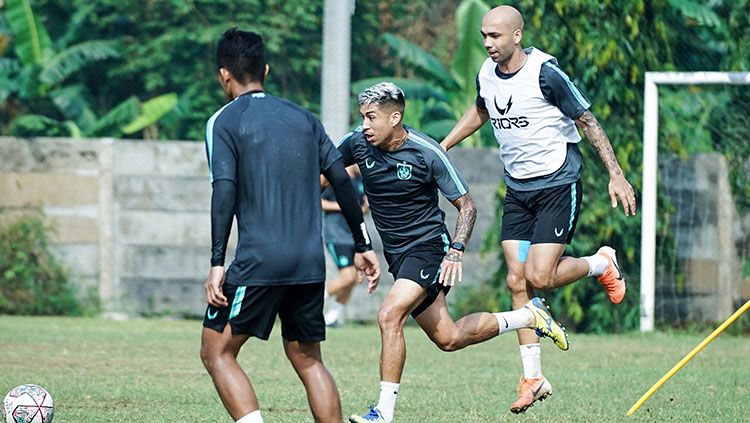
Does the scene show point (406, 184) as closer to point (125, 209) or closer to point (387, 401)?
point (387, 401)

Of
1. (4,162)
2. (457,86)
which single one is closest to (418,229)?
(4,162)

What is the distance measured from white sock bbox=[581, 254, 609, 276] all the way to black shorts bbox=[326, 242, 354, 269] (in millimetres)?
5684

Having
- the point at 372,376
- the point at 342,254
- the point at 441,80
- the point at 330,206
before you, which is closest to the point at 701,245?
the point at 342,254

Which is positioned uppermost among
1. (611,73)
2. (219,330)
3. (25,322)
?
(611,73)

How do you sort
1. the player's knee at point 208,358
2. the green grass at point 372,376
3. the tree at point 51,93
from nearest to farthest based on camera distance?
the player's knee at point 208,358
the green grass at point 372,376
the tree at point 51,93

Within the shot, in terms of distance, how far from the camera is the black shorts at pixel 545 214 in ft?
27.8

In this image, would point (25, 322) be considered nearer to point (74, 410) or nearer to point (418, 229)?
point (74, 410)

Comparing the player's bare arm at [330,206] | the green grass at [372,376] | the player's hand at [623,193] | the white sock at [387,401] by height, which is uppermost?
the player's hand at [623,193]

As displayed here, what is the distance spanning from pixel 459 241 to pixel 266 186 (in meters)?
1.82

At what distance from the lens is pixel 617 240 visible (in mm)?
14469

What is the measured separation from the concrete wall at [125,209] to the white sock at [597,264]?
6678 mm

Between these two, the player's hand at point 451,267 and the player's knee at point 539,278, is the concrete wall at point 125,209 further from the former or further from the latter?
the player's hand at point 451,267

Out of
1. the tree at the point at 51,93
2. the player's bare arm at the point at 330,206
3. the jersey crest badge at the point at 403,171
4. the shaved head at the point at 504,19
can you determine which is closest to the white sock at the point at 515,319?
the jersey crest badge at the point at 403,171

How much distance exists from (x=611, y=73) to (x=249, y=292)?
349 inches
